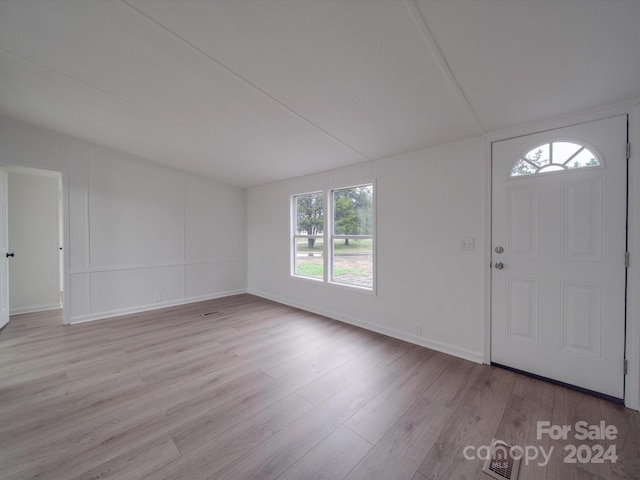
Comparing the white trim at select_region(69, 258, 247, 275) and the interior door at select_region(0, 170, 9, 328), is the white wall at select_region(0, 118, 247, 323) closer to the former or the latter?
the white trim at select_region(69, 258, 247, 275)

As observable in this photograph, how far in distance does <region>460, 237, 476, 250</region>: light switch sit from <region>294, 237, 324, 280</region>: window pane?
209cm

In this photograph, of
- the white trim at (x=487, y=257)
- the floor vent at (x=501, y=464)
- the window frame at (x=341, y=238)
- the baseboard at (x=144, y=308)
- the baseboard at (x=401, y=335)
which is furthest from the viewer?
the baseboard at (x=144, y=308)

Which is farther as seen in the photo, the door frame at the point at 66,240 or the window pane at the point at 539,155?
the door frame at the point at 66,240

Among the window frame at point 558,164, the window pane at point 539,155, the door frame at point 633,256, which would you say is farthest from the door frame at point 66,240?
the door frame at point 633,256

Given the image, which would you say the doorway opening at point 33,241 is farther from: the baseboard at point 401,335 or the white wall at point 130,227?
the baseboard at point 401,335

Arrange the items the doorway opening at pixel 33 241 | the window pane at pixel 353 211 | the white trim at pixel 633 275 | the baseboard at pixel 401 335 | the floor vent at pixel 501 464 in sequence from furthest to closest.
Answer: the doorway opening at pixel 33 241, the window pane at pixel 353 211, the baseboard at pixel 401 335, the white trim at pixel 633 275, the floor vent at pixel 501 464

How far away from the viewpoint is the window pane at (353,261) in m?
3.49

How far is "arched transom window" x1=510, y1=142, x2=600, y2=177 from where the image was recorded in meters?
2.02

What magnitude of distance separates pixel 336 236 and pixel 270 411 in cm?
254

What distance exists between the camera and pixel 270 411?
1.82 meters

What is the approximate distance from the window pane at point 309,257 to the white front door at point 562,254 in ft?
7.95

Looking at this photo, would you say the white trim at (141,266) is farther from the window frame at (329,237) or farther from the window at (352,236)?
the window at (352,236)

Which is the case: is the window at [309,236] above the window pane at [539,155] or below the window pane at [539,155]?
below

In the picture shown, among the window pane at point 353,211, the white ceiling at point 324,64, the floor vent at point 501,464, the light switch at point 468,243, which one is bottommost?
the floor vent at point 501,464
